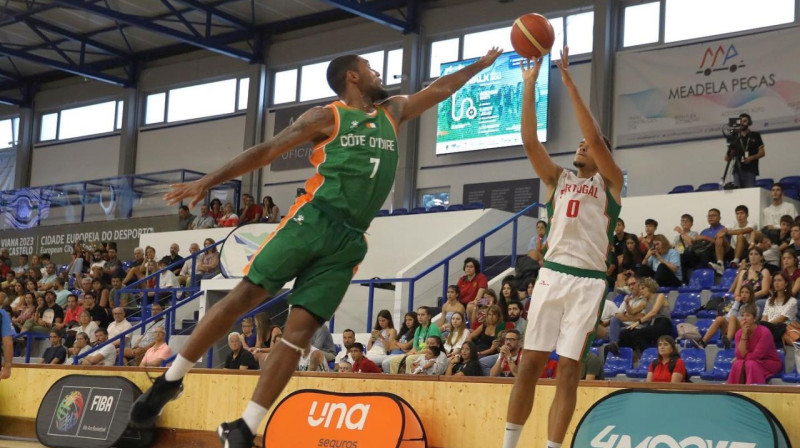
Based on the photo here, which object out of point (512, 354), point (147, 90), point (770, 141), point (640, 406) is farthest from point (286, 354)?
point (147, 90)

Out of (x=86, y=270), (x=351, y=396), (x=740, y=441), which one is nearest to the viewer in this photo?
(x=740, y=441)

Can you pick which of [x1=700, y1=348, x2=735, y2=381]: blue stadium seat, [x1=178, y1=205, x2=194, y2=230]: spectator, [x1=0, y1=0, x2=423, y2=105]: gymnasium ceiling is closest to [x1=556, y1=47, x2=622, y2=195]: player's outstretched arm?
[x1=700, y1=348, x2=735, y2=381]: blue stadium seat

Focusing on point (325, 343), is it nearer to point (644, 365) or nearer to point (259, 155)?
point (644, 365)

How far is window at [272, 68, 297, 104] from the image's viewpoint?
24594 millimetres

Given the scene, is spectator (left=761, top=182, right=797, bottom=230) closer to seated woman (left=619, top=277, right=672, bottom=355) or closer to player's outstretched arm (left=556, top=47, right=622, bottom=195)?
seated woman (left=619, top=277, right=672, bottom=355)

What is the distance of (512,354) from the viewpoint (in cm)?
1066

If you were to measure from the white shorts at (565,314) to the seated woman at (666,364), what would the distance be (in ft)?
14.2

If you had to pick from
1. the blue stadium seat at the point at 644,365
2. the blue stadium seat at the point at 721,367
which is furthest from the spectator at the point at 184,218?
the blue stadium seat at the point at 721,367

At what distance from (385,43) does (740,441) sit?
17.8 metres

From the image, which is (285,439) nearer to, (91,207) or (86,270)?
(86,270)

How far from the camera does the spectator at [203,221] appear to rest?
21.1 metres

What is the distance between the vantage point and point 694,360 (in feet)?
35.7

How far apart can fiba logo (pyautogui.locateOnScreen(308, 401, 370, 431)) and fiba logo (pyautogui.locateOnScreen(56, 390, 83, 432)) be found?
3.14 metres

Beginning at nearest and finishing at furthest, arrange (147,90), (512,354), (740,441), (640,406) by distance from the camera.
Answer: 1. (740,441)
2. (640,406)
3. (512,354)
4. (147,90)
